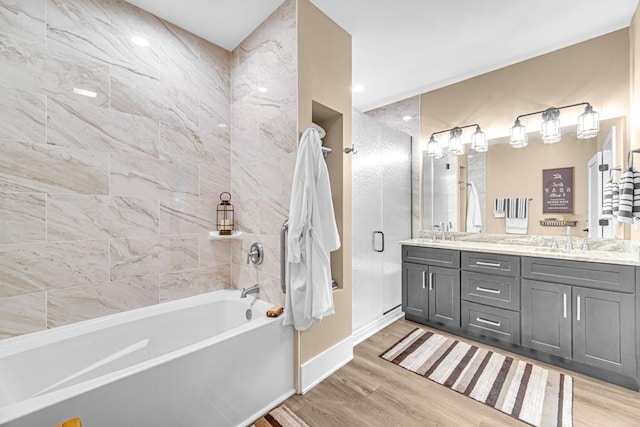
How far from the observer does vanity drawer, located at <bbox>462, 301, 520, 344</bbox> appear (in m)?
2.36

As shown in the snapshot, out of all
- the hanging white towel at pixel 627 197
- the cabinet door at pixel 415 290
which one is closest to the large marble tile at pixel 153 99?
the cabinet door at pixel 415 290

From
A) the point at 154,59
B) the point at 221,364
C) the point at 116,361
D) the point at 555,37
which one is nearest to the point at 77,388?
the point at 221,364

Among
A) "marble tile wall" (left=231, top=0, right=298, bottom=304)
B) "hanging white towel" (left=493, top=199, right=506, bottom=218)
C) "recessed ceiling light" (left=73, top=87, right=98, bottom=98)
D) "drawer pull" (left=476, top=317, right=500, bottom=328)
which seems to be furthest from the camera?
"hanging white towel" (left=493, top=199, right=506, bottom=218)

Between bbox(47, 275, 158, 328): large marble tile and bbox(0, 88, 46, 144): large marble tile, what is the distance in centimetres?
92

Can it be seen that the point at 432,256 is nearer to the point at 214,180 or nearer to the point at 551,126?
the point at 551,126

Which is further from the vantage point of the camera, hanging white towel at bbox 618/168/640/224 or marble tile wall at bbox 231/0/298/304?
marble tile wall at bbox 231/0/298/304

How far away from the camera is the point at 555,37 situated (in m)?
2.40

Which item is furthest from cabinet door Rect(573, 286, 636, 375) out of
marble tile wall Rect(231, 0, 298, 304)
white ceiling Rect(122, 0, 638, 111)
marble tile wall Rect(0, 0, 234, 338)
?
marble tile wall Rect(0, 0, 234, 338)

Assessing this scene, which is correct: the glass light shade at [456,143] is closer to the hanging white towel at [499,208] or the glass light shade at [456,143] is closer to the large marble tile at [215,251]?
the hanging white towel at [499,208]

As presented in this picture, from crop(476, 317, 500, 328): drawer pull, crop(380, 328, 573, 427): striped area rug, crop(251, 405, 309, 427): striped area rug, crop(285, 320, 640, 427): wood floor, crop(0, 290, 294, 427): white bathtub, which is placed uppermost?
crop(0, 290, 294, 427): white bathtub

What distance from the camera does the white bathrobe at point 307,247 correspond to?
1.77 metres

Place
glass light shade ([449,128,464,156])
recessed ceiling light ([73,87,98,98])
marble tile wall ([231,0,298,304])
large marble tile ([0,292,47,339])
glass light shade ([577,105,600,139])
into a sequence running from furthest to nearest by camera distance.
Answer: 1. glass light shade ([449,128,464,156])
2. glass light shade ([577,105,600,139])
3. marble tile wall ([231,0,298,304])
4. recessed ceiling light ([73,87,98,98])
5. large marble tile ([0,292,47,339])

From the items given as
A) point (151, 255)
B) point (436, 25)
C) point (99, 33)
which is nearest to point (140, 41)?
point (99, 33)

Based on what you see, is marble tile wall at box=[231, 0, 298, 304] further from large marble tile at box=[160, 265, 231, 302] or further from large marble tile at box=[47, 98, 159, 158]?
large marble tile at box=[47, 98, 159, 158]
